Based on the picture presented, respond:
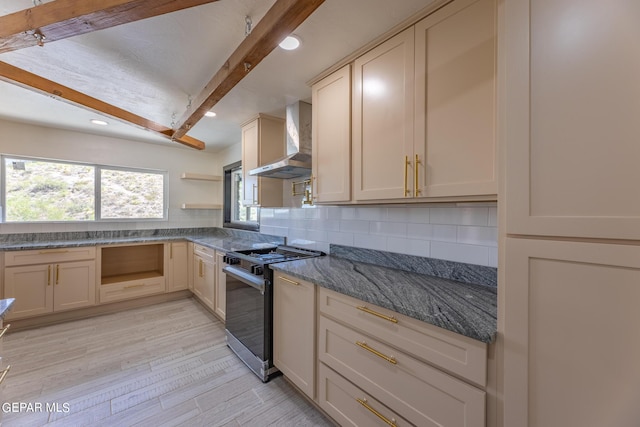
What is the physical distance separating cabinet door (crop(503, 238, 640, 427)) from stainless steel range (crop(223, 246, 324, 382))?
1.49 metres

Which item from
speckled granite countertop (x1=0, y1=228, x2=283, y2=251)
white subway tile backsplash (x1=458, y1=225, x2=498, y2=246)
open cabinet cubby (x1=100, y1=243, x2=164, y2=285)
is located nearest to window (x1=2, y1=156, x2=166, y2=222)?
speckled granite countertop (x1=0, y1=228, x2=283, y2=251)

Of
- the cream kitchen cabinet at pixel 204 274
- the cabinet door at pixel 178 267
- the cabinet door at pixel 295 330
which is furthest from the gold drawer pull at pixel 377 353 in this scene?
the cabinet door at pixel 178 267

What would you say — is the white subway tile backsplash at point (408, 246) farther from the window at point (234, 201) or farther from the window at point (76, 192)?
the window at point (76, 192)

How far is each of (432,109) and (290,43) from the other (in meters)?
0.96

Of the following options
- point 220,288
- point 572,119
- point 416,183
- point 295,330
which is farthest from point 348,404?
point 220,288

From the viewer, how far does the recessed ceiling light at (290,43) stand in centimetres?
151

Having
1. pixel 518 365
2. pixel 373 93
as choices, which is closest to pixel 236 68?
pixel 373 93

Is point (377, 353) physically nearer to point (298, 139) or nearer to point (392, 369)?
point (392, 369)

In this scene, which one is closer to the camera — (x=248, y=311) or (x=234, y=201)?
(x=248, y=311)

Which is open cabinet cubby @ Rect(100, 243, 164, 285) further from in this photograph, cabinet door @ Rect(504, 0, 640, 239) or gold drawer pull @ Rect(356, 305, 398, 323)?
cabinet door @ Rect(504, 0, 640, 239)

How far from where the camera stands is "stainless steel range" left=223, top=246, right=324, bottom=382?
6.23ft

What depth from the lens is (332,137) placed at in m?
1.86

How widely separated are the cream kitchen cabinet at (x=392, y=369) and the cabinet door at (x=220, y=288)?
5.31ft

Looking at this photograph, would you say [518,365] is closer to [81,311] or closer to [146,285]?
[146,285]
